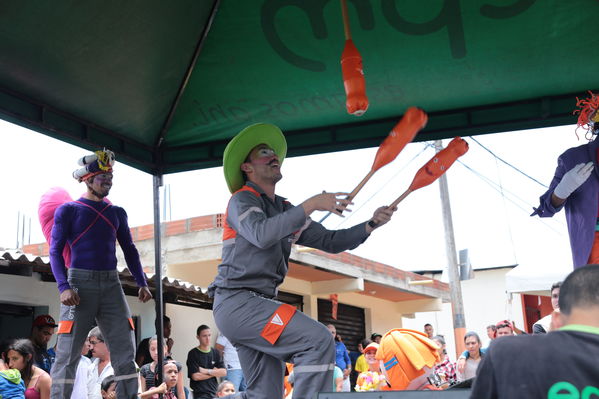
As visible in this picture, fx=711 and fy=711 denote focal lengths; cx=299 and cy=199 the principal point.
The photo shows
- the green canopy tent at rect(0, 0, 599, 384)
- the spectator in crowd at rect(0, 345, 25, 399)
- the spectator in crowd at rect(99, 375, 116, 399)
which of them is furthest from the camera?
the spectator in crowd at rect(99, 375, 116, 399)

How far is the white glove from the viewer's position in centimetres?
435

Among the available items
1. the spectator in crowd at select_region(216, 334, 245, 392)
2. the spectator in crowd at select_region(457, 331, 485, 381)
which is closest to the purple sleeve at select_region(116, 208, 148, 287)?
the spectator in crowd at select_region(457, 331, 485, 381)

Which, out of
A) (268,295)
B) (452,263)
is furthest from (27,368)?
(452,263)

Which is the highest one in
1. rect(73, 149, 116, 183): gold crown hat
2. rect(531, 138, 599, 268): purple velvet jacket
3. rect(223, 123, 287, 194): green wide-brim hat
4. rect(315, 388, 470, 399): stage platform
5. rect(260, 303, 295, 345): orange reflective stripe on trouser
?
rect(73, 149, 116, 183): gold crown hat

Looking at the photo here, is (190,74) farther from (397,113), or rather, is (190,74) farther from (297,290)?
(297,290)

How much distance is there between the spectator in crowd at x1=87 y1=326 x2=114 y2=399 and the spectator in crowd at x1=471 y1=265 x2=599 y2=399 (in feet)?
19.5

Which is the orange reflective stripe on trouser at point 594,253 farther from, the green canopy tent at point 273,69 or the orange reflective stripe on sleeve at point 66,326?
the orange reflective stripe on sleeve at point 66,326

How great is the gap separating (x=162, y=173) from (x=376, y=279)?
11.5 meters

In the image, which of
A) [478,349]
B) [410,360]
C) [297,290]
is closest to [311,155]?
[410,360]

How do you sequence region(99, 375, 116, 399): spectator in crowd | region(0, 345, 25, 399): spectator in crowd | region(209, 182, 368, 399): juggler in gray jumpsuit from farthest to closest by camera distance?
region(99, 375, 116, 399): spectator in crowd → region(0, 345, 25, 399): spectator in crowd → region(209, 182, 368, 399): juggler in gray jumpsuit

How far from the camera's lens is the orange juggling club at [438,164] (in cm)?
416

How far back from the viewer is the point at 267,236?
3637 millimetres

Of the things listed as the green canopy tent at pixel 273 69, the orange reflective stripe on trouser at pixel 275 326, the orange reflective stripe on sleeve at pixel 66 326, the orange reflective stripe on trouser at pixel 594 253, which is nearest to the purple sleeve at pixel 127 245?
the green canopy tent at pixel 273 69

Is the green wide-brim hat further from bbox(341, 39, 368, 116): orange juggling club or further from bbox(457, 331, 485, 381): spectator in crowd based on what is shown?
bbox(457, 331, 485, 381): spectator in crowd
